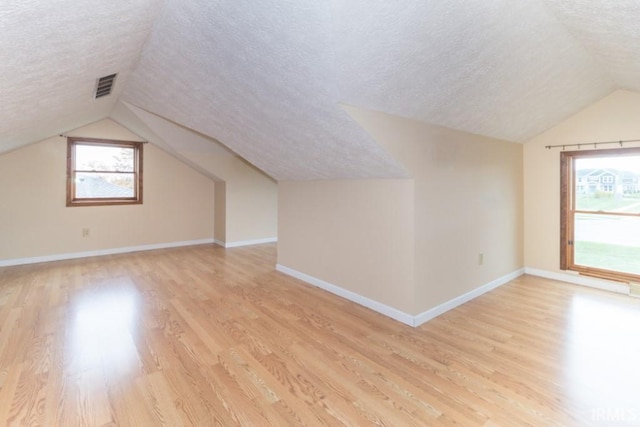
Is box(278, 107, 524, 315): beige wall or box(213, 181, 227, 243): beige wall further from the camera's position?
box(213, 181, 227, 243): beige wall

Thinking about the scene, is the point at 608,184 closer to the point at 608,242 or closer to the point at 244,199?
the point at 608,242

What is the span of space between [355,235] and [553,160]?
292 cm

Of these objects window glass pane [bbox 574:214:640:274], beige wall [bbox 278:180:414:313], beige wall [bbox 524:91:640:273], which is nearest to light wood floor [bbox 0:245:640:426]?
beige wall [bbox 278:180:414:313]

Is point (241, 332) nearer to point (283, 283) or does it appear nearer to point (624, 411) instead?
point (283, 283)

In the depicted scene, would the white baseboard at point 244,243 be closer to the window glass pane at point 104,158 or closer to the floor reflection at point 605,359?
the window glass pane at point 104,158

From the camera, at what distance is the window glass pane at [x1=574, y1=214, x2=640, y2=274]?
3.51m

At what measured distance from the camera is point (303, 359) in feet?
7.14

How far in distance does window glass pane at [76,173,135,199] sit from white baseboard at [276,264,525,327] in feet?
12.0

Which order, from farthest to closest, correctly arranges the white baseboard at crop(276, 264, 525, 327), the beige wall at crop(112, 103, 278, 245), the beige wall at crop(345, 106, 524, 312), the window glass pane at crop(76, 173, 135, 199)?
1. the window glass pane at crop(76, 173, 135, 199)
2. the beige wall at crop(112, 103, 278, 245)
3. the white baseboard at crop(276, 264, 525, 327)
4. the beige wall at crop(345, 106, 524, 312)

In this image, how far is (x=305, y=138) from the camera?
287 cm

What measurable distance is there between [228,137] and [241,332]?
221 cm

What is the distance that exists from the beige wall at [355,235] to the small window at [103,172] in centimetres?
326

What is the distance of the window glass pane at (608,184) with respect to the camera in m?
3.47

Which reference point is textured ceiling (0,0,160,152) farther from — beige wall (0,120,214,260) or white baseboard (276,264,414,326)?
white baseboard (276,264,414,326)
